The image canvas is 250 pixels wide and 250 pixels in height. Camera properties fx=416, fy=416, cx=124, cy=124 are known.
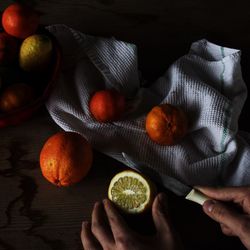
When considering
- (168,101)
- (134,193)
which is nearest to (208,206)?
(134,193)

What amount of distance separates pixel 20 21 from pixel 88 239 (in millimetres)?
399

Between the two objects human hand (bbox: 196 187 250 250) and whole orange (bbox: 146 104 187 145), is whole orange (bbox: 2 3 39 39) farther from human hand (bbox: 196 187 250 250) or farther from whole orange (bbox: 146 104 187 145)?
human hand (bbox: 196 187 250 250)

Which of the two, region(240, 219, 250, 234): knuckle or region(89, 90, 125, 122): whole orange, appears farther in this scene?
region(89, 90, 125, 122): whole orange

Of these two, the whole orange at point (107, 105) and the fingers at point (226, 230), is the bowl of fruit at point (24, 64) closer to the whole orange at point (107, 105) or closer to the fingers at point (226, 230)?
the whole orange at point (107, 105)

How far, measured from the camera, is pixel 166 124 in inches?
28.6

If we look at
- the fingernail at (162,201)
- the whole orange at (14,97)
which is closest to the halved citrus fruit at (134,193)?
the fingernail at (162,201)

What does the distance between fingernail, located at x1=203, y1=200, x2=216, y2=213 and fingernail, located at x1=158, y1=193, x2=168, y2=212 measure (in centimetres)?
6

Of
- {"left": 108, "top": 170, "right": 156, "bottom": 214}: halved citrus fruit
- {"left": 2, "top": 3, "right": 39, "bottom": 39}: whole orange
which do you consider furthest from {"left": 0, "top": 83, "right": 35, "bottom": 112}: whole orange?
{"left": 108, "top": 170, "right": 156, "bottom": 214}: halved citrus fruit

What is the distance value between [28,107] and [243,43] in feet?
1.63

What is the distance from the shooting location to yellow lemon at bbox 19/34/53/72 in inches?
29.3

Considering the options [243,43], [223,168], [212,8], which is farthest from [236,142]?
[212,8]

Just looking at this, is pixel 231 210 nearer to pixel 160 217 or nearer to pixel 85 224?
pixel 160 217

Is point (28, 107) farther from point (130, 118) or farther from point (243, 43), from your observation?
point (243, 43)

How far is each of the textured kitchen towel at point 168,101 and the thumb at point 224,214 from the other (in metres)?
0.08
